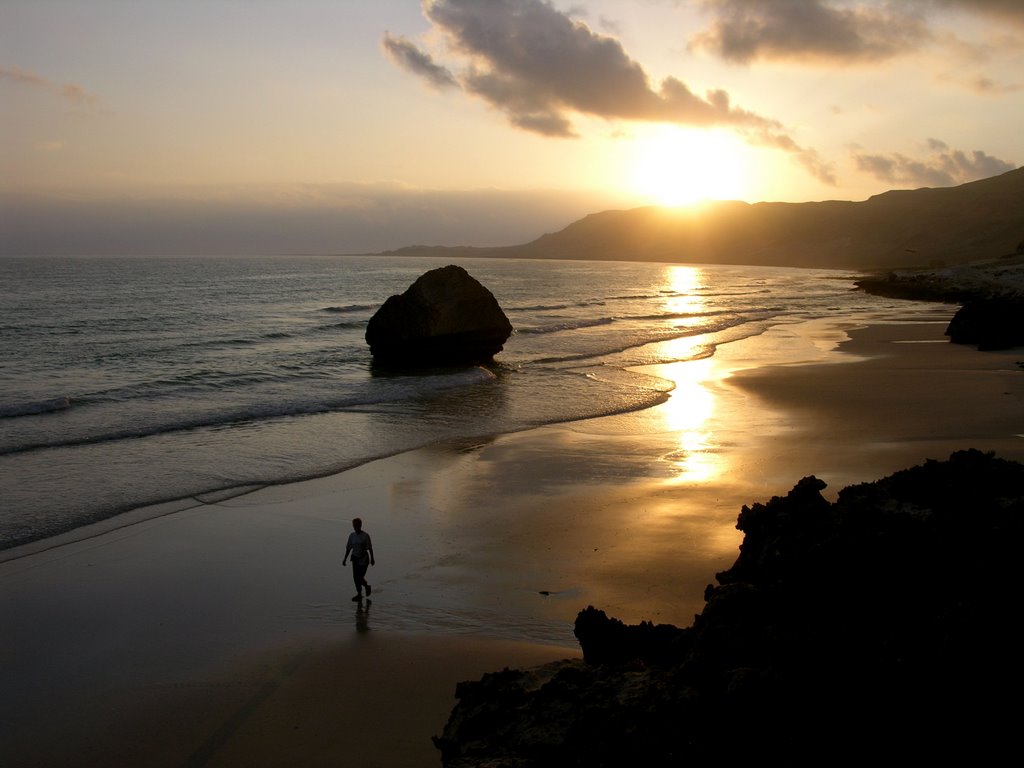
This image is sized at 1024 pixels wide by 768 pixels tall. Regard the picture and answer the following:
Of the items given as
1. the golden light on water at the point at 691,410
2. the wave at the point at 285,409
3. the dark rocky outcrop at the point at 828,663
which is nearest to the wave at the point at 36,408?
the wave at the point at 285,409

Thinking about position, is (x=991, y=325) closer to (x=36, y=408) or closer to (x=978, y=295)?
(x=978, y=295)

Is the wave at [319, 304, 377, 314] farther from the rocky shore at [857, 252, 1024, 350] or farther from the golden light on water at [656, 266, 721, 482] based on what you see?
the rocky shore at [857, 252, 1024, 350]

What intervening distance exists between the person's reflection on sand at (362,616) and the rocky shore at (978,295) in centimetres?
2857

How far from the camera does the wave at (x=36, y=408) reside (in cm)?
2078

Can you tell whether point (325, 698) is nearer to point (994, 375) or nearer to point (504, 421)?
point (504, 421)

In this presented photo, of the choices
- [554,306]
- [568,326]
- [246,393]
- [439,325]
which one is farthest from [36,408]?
[554,306]

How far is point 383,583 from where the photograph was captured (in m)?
9.39

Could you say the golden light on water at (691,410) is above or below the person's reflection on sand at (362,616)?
above

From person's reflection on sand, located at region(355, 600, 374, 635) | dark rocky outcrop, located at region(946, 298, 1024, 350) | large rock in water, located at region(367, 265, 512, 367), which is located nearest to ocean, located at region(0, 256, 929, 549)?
large rock in water, located at region(367, 265, 512, 367)

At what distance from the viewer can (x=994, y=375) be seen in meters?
22.7

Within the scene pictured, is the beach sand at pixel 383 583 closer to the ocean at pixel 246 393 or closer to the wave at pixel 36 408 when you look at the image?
the ocean at pixel 246 393

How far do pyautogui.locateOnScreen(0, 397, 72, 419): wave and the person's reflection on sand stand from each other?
53.8ft

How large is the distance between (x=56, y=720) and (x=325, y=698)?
225 centimetres

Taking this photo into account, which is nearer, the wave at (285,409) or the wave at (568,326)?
the wave at (285,409)
